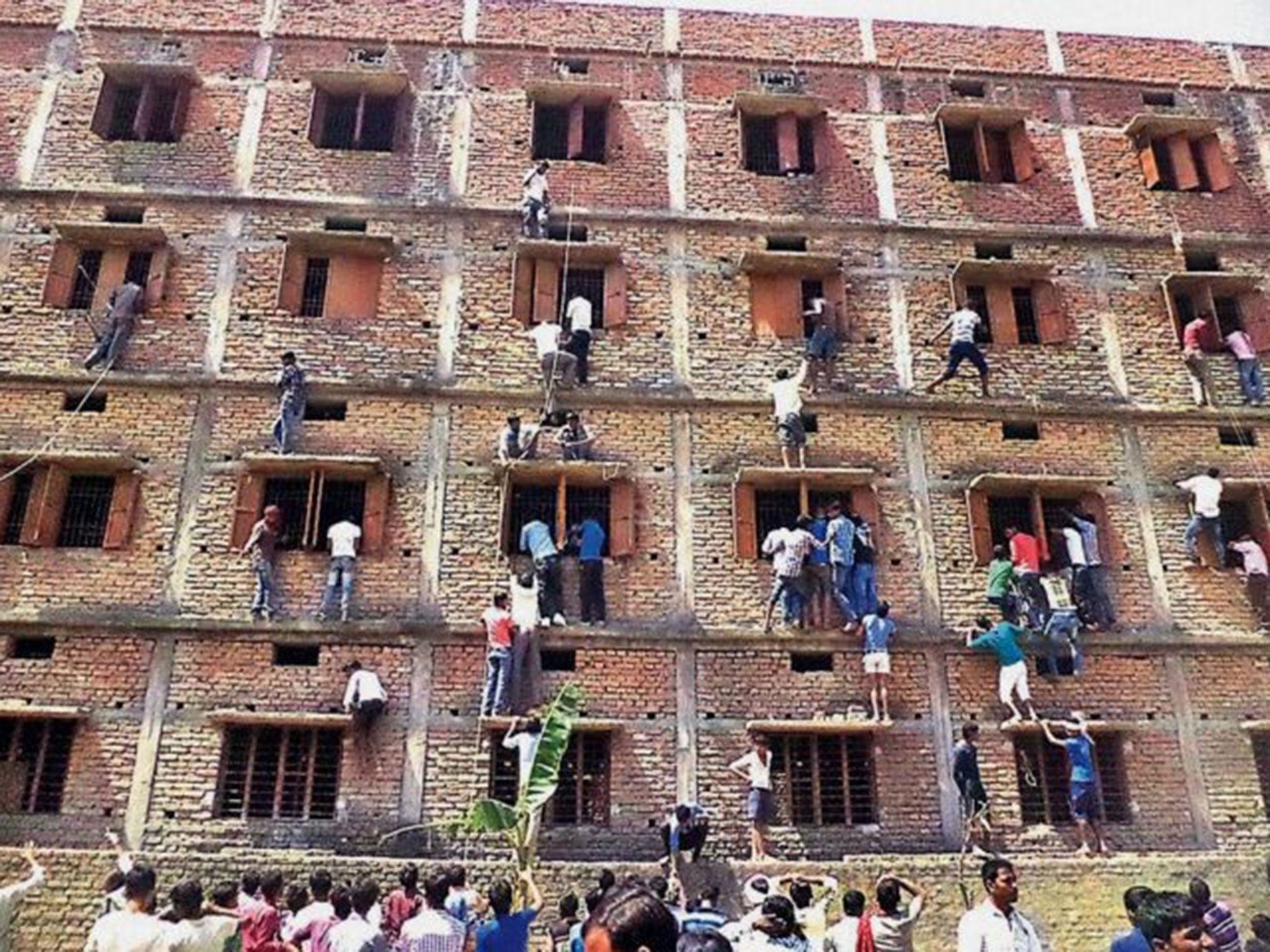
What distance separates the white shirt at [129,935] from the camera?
5.29m

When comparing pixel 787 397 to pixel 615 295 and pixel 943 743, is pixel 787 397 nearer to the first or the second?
pixel 615 295

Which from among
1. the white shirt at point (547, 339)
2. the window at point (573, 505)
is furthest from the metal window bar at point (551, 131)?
the window at point (573, 505)

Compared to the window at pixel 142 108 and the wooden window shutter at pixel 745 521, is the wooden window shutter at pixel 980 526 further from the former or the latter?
the window at pixel 142 108

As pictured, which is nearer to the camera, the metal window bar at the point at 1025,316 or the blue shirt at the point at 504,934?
the blue shirt at the point at 504,934

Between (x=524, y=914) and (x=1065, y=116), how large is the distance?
51.9 feet

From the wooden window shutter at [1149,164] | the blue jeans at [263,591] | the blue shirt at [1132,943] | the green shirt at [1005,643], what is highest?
the wooden window shutter at [1149,164]

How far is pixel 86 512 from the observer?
13297mm

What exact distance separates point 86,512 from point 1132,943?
12580 mm

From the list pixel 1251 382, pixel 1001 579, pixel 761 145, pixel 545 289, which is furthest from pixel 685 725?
pixel 1251 382

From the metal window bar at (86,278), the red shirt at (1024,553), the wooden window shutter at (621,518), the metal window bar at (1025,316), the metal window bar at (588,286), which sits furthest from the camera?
the metal window bar at (1025,316)

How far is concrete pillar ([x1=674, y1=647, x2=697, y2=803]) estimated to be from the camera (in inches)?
483

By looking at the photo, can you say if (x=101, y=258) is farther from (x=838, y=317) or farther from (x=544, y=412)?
(x=838, y=317)

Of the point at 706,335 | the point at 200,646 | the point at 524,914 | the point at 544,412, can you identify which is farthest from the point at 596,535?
the point at 524,914

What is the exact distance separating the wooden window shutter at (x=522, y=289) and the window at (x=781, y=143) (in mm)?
3844
